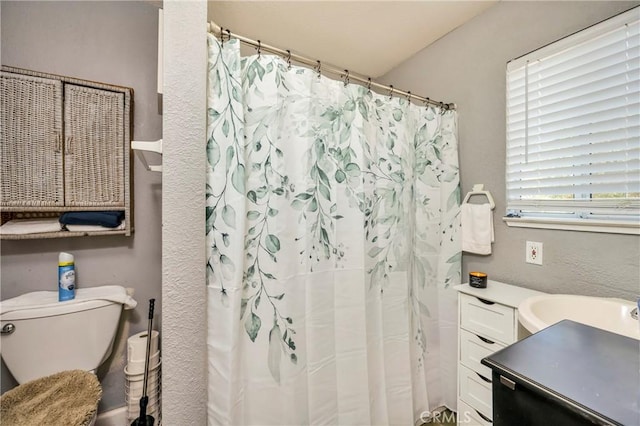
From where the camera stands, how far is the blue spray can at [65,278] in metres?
1.31

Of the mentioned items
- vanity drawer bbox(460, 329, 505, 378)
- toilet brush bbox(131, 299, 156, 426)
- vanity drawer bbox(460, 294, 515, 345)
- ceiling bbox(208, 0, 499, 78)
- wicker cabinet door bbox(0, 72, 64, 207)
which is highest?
ceiling bbox(208, 0, 499, 78)

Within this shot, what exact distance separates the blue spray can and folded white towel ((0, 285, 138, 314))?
3 centimetres

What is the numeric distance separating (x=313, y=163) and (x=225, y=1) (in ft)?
4.10

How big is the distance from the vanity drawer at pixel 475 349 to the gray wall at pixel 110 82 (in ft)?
6.05

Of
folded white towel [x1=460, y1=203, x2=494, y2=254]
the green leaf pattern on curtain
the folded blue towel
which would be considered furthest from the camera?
folded white towel [x1=460, y1=203, x2=494, y2=254]

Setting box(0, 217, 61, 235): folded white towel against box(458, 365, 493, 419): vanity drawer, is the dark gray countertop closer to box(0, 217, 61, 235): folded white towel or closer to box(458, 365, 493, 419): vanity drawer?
box(458, 365, 493, 419): vanity drawer

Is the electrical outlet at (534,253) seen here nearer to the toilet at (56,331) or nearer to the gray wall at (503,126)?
the gray wall at (503,126)

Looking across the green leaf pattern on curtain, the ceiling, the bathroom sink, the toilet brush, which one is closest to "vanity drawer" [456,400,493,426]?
the bathroom sink

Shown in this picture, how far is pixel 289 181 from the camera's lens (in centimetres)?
117

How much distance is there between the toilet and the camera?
1192 millimetres

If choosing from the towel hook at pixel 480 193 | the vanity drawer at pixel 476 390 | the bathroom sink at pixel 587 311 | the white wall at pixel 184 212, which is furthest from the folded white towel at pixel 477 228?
the white wall at pixel 184 212

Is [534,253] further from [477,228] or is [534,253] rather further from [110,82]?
[110,82]

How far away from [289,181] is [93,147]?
3.80 feet

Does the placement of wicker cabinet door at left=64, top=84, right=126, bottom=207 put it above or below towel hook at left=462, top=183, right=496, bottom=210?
above
